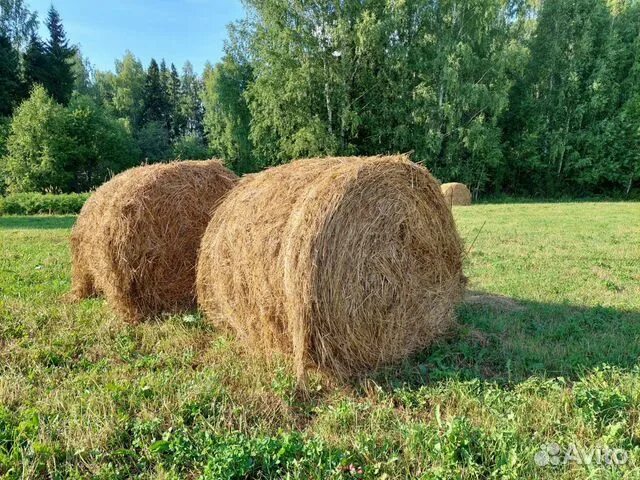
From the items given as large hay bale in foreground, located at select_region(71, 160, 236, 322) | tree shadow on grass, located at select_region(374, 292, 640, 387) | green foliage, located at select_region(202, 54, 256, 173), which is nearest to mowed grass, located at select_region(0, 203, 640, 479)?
→ tree shadow on grass, located at select_region(374, 292, 640, 387)

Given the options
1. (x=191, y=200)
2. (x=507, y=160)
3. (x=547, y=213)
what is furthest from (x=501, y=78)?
(x=191, y=200)

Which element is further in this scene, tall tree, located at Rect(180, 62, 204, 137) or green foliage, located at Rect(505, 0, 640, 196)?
tall tree, located at Rect(180, 62, 204, 137)

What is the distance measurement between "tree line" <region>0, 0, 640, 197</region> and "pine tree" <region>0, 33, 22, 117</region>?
155 mm

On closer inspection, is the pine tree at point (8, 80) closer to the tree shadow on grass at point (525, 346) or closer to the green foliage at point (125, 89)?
the green foliage at point (125, 89)

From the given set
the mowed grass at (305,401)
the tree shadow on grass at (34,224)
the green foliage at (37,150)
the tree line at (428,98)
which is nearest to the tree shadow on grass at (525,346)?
the mowed grass at (305,401)

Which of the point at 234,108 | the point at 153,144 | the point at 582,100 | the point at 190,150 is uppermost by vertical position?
the point at 234,108

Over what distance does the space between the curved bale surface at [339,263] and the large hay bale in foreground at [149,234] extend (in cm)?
94

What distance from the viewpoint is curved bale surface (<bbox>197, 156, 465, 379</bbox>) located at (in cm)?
343

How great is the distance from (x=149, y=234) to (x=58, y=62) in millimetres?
42681

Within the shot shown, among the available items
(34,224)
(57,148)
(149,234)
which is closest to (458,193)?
(34,224)

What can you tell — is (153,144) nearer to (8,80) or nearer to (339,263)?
(8,80)

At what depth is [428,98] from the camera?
24.7m

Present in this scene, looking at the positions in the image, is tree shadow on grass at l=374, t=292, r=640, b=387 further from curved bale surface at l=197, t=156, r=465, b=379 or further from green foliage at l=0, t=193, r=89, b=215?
green foliage at l=0, t=193, r=89, b=215

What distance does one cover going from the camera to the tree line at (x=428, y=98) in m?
24.7
